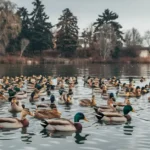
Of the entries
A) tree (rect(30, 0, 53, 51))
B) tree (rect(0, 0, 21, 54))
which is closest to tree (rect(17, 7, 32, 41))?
tree (rect(30, 0, 53, 51))

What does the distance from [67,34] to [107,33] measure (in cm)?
1017

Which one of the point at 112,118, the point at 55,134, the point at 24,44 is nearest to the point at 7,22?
the point at 24,44

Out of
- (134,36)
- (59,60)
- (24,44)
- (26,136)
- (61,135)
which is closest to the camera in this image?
(26,136)

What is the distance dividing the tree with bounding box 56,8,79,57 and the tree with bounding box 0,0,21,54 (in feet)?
60.1

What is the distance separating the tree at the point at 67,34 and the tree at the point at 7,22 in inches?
721

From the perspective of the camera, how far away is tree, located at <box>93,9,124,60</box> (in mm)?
92575

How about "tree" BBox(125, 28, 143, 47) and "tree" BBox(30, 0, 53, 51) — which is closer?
"tree" BBox(30, 0, 53, 51)

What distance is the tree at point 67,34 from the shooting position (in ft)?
299

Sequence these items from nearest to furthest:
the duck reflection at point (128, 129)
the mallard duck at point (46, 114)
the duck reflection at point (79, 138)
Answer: the duck reflection at point (79, 138) < the duck reflection at point (128, 129) < the mallard duck at point (46, 114)

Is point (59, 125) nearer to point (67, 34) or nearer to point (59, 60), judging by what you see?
point (59, 60)

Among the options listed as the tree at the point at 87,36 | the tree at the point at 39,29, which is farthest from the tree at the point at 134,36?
the tree at the point at 39,29

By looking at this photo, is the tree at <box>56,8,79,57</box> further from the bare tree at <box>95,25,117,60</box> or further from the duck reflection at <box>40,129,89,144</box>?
the duck reflection at <box>40,129,89,144</box>

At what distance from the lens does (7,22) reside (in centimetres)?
7394

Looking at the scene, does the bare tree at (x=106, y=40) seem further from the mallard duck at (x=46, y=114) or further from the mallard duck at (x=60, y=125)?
the mallard duck at (x=60, y=125)
